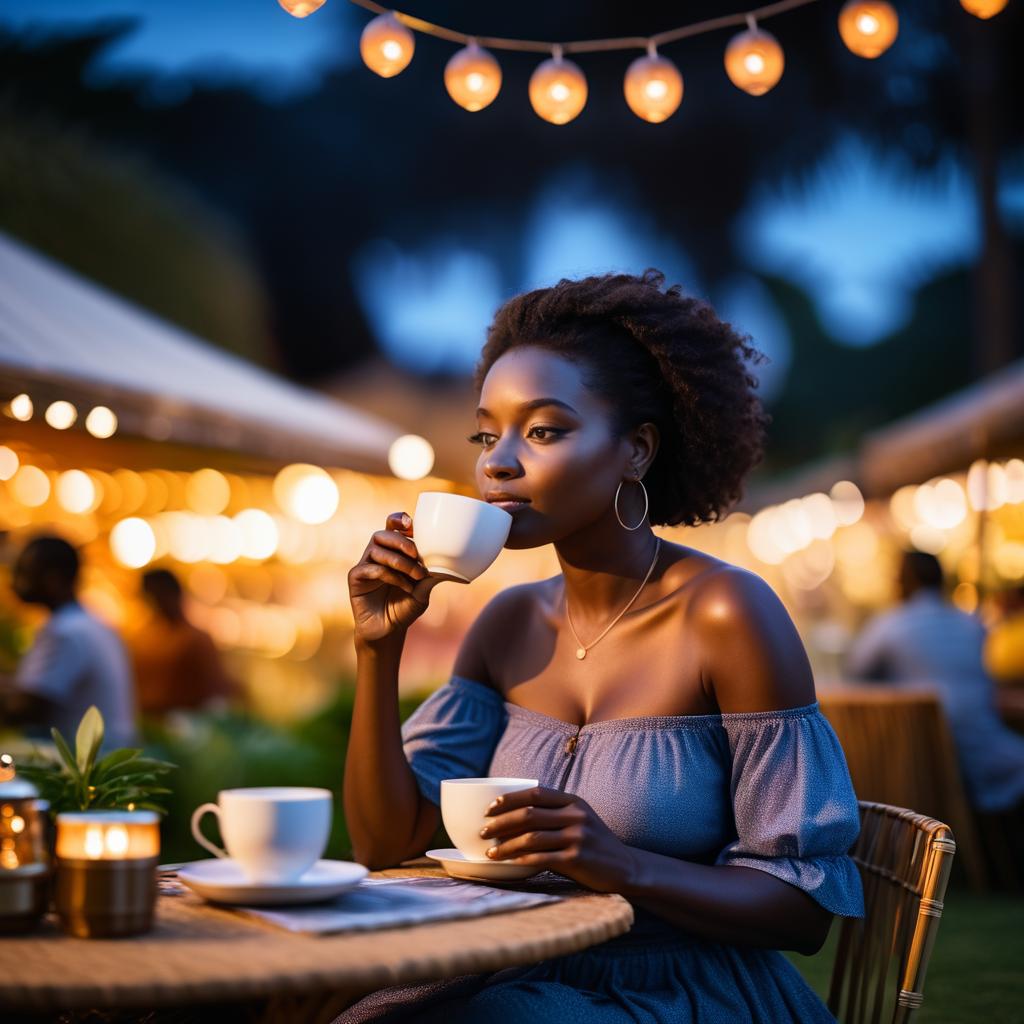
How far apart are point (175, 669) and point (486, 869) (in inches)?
216

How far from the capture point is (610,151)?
1307 inches

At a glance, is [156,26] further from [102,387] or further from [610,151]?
[102,387]

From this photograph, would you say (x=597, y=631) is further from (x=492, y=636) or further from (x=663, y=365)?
(x=663, y=365)

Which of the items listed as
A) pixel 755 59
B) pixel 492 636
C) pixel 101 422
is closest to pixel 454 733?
pixel 492 636

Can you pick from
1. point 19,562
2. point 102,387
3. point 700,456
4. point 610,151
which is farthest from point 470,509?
point 610,151

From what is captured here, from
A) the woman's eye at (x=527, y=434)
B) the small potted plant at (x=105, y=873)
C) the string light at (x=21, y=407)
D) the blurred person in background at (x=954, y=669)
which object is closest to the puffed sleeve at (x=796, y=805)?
the woman's eye at (x=527, y=434)

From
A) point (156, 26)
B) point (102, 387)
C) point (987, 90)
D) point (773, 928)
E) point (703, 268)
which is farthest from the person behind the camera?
point (703, 268)

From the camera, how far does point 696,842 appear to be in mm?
2014

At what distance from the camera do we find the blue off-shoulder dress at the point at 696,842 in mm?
1903

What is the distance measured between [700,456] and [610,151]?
1258 inches

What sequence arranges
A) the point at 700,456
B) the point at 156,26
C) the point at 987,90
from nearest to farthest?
the point at 700,456 < the point at 987,90 < the point at 156,26

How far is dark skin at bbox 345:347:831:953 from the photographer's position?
192 cm

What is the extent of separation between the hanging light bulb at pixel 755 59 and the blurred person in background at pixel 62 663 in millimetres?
3204

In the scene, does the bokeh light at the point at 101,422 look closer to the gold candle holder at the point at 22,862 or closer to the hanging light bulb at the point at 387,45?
the hanging light bulb at the point at 387,45
